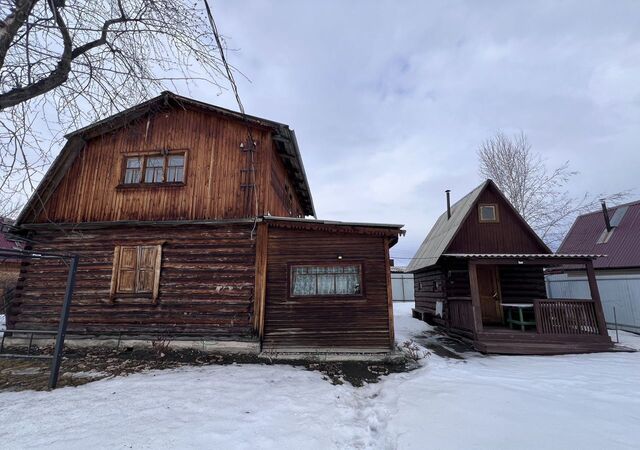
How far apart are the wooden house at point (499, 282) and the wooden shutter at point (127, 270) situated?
1010 cm

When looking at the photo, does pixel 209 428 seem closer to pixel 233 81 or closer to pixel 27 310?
pixel 233 81

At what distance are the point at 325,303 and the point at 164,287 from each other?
15.5 feet

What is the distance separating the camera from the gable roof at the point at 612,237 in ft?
46.7

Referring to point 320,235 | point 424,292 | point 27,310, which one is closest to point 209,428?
point 320,235

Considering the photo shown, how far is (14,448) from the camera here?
3.83 m

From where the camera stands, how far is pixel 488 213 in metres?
13.3

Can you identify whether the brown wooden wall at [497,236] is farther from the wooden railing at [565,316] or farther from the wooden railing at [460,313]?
the wooden railing at [565,316]

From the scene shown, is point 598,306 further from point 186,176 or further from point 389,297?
point 186,176

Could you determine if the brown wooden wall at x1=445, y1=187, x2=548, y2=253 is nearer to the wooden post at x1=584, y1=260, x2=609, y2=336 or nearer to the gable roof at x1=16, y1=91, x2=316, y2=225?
the wooden post at x1=584, y1=260, x2=609, y2=336

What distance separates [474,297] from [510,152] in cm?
1774

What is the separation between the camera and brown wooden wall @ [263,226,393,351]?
8539mm

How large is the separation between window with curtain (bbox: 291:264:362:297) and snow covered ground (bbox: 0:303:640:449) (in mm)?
2279

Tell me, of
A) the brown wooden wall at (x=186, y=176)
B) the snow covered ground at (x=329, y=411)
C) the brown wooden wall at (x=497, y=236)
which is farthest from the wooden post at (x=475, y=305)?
the brown wooden wall at (x=186, y=176)

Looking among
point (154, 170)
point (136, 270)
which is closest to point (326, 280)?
point (136, 270)
